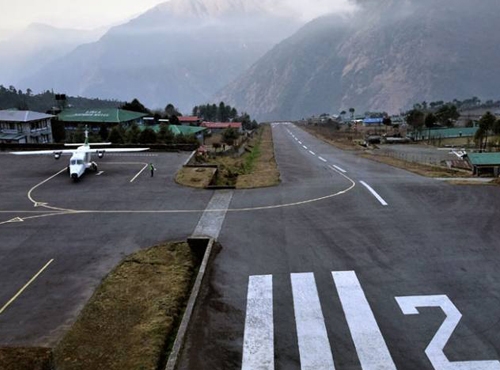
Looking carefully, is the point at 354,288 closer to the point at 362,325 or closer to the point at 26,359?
the point at 362,325

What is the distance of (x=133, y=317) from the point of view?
17234 mm

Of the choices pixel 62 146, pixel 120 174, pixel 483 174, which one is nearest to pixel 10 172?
pixel 120 174

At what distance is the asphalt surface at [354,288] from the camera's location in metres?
14.1

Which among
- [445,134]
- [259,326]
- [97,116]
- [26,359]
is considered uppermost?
[97,116]

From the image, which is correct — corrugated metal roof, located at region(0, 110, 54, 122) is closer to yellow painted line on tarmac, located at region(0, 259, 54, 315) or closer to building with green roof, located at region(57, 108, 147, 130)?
building with green roof, located at region(57, 108, 147, 130)

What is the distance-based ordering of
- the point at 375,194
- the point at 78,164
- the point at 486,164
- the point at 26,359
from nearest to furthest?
the point at 26,359 < the point at 375,194 < the point at 78,164 < the point at 486,164

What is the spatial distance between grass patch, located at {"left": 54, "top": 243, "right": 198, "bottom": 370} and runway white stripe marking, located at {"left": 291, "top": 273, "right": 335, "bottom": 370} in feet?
14.7

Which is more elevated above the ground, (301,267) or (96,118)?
(96,118)

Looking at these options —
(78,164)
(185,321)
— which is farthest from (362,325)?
(78,164)

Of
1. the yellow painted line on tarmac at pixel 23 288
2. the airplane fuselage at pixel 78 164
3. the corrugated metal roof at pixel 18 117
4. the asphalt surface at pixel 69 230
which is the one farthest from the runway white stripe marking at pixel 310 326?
the corrugated metal roof at pixel 18 117

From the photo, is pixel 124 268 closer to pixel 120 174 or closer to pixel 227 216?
pixel 227 216

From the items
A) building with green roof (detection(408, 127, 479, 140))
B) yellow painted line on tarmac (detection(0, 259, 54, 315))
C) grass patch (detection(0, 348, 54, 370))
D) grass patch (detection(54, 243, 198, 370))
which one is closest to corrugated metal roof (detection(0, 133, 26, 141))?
yellow painted line on tarmac (detection(0, 259, 54, 315))

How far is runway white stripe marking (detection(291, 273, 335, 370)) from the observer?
45.3 feet

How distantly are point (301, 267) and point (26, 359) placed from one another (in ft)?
38.7
